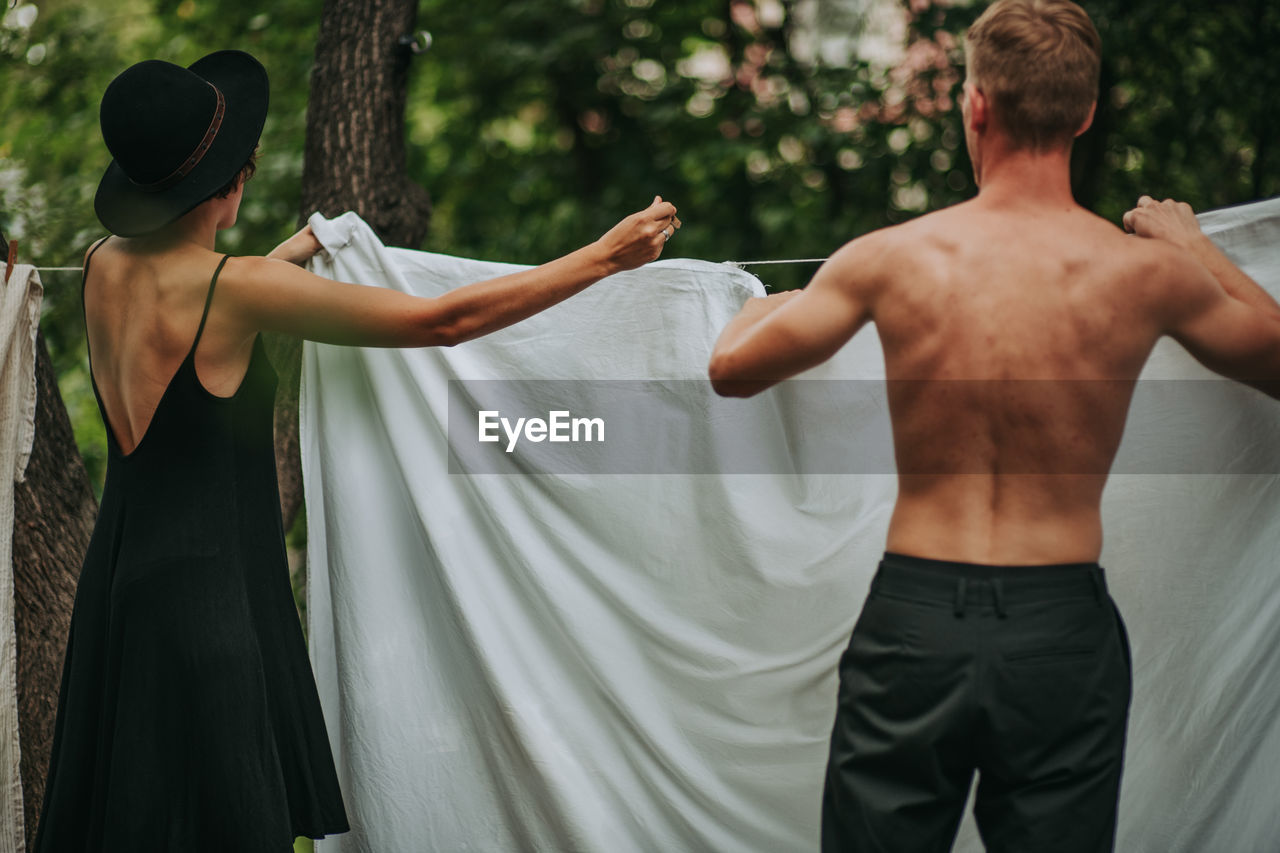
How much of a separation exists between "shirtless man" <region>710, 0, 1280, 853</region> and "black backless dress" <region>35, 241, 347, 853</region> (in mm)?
1169

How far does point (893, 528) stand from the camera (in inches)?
74.2

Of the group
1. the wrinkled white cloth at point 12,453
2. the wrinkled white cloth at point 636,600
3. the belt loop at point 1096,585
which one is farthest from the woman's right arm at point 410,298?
the belt loop at point 1096,585

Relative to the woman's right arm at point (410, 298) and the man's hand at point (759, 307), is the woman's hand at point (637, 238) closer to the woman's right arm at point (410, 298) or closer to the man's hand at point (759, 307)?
the woman's right arm at point (410, 298)

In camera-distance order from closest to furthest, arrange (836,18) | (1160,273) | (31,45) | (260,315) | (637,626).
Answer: (1160,273) → (260,315) → (637,626) → (31,45) → (836,18)

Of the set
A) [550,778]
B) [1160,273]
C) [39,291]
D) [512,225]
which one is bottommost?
[550,778]

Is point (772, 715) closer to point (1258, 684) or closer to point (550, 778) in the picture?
point (550, 778)

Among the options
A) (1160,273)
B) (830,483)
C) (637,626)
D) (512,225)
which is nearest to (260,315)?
(637,626)

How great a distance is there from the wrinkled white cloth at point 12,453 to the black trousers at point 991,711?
2157 millimetres

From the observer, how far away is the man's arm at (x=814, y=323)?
1.84 meters

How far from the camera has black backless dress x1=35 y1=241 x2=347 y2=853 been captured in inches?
85.0

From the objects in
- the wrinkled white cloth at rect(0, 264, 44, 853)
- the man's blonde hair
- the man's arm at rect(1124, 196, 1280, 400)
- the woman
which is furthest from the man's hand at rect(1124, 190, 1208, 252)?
the wrinkled white cloth at rect(0, 264, 44, 853)

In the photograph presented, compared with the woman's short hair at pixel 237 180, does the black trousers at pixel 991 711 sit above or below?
below

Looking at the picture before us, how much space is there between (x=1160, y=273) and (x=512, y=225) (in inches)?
249

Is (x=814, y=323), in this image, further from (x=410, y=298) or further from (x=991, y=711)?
(x=410, y=298)
